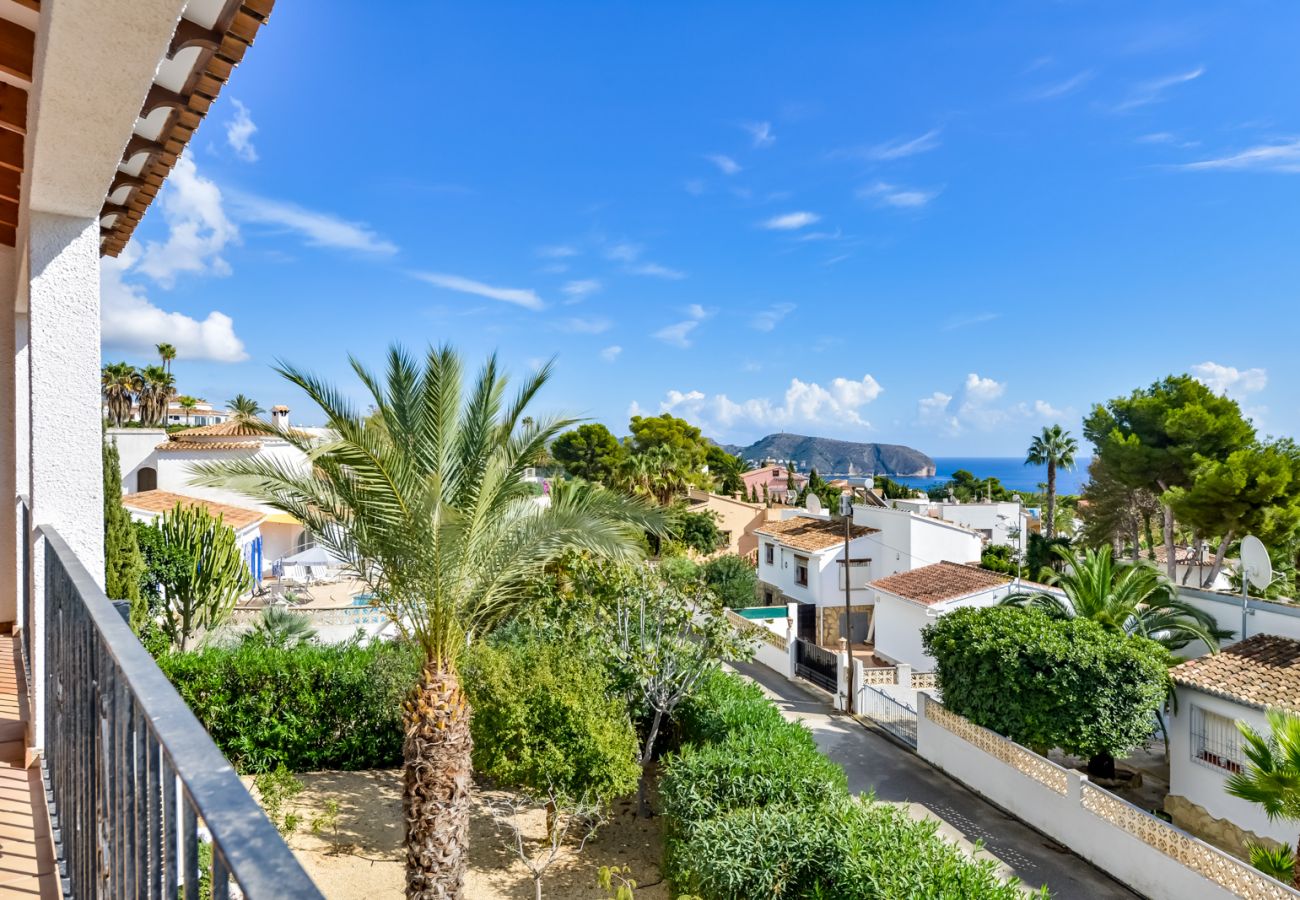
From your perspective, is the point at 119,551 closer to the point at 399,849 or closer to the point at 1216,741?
the point at 399,849

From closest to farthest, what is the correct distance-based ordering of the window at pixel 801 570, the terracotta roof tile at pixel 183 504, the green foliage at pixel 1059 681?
the green foliage at pixel 1059 681, the terracotta roof tile at pixel 183 504, the window at pixel 801 570

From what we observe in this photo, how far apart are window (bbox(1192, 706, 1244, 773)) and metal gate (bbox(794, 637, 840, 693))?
8615mm

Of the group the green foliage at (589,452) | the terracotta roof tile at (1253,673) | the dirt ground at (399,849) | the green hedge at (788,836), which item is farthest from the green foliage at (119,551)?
the green foliage at (589,452)

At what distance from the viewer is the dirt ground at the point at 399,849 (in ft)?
34.0

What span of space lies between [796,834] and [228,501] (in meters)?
26.8

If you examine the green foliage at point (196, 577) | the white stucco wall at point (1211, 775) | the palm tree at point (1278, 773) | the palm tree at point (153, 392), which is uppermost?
the palm tree at point (153, 392)

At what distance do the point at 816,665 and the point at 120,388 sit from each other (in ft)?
159

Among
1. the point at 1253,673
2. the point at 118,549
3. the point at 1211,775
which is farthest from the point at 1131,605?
the point at 118,549

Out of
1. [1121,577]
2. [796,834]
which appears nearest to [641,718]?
[796,834]

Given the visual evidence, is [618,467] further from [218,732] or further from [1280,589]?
[218,732]

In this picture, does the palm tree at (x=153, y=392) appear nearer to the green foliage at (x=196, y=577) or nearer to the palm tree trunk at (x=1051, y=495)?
the green foliage at (x=196, y=577)

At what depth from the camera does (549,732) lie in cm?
1109

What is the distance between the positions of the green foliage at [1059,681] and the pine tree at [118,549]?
15.9m

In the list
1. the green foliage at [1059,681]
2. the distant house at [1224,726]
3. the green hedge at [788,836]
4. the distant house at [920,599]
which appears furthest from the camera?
the distant house at [920,599]
